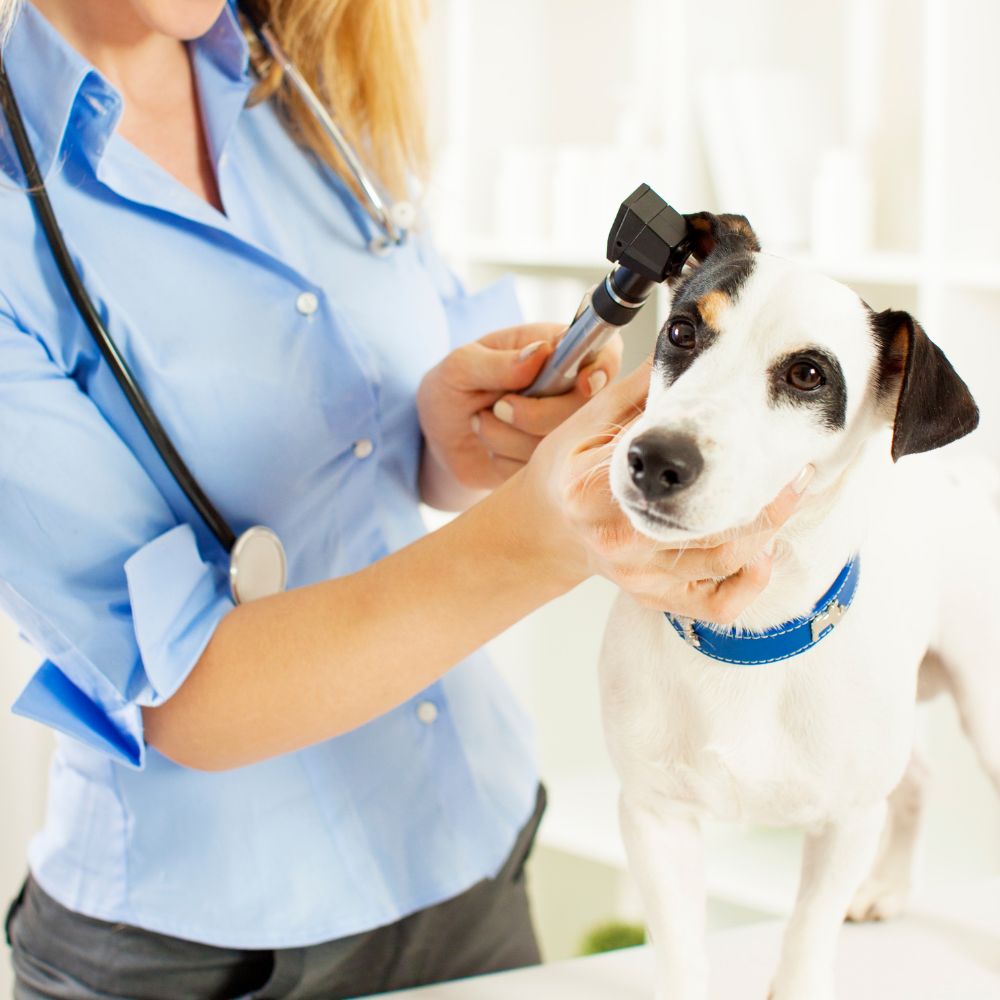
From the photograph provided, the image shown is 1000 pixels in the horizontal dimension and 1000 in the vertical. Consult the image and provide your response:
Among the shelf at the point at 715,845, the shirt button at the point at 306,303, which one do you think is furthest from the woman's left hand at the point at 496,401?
the shelf at the point at 715,845

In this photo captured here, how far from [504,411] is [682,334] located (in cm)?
22

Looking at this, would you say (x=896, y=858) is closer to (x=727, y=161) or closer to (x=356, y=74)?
(x=356, y=74)

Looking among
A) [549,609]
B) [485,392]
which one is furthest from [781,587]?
[549,609]

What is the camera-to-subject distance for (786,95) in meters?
1.82

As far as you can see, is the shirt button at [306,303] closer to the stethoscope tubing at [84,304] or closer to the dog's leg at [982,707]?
the stethoscope tubing at [84,304]

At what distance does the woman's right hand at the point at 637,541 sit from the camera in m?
0.65

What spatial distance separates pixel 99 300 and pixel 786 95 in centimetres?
131

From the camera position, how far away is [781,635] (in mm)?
718

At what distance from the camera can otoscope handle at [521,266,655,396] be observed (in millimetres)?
724

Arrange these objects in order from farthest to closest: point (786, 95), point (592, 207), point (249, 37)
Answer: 1. point (592, 207)
2. point (786, 95)
3. point (249, 37)

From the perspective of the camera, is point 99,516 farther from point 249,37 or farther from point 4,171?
point 249,37

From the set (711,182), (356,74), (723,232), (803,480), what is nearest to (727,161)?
(711,182)

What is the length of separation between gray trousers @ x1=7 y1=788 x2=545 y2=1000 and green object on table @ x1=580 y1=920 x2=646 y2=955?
952mm

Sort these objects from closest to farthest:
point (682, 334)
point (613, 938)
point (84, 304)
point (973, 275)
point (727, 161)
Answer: point (682, 334) < point (84, 304) < point (973, 275) < point (727, 161) < point (613, 938)
